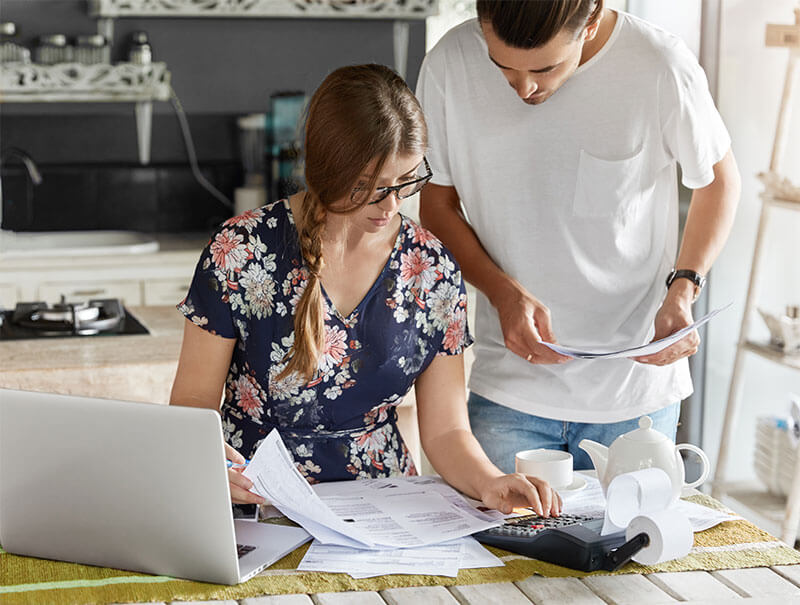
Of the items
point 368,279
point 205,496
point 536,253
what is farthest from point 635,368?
point 205,496

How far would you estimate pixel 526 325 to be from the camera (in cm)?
175

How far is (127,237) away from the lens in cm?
437

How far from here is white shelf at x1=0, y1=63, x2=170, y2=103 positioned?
4152 mm

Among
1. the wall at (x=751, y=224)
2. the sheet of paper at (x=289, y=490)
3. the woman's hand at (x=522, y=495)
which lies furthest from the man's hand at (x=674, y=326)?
the wall at (x=751, y=224)

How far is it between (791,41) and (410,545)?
2191mm

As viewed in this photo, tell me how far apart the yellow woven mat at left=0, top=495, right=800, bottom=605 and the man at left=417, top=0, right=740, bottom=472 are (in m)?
0.46

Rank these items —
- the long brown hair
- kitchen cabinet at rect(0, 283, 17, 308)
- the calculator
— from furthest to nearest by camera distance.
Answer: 1. kitchen cabinet at rect(0, 283, 17, 308)
2. the long brown hair
3. the calculator

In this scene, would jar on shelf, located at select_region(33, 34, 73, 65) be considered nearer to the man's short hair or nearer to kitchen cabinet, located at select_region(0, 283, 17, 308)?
kitchen cabinet, located at select_region(0, 283, 17, 308)

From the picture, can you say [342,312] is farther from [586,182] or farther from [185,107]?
[185,107]

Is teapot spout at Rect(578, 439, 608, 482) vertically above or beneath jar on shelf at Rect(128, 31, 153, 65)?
beneath

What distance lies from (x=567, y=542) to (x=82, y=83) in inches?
135

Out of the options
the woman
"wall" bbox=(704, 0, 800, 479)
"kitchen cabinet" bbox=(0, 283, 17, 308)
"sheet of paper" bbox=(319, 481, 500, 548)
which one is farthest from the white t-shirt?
"kitchen cabinet" bbox=(0, 283, 17, 308)

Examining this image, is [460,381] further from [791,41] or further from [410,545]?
[791,41]

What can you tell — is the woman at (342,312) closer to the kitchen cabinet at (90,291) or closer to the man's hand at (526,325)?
the man's hand at (526,325)
